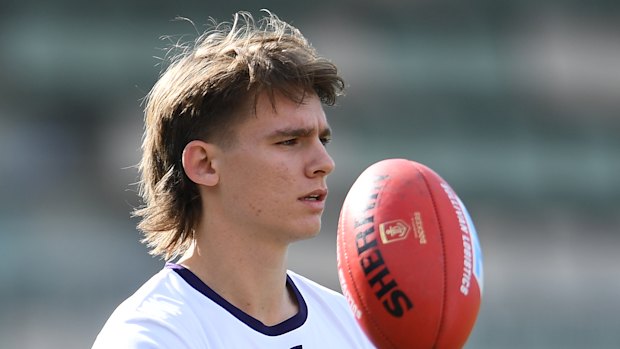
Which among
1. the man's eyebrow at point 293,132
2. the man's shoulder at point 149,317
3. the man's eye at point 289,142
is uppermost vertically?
the man's eyebrow at point 293,132

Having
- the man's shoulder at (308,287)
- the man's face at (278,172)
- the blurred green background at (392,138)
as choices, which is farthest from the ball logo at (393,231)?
the blurred green background at (392,138)

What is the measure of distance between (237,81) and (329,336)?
86cm

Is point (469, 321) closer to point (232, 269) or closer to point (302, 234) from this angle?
point (302, 234)

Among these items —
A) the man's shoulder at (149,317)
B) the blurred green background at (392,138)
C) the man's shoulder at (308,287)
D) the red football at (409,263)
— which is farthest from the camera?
the blurred green background at (392,138)

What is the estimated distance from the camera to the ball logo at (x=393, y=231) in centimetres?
284

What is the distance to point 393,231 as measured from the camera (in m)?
2.85

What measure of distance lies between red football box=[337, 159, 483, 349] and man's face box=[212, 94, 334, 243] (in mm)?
221

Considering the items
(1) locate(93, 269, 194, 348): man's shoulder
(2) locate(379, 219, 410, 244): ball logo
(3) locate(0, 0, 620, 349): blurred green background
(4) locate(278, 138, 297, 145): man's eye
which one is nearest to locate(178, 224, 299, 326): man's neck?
(1) locate(93, 269, 194, 348): man's shoulder

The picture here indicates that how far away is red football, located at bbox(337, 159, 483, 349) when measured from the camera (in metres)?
2.80

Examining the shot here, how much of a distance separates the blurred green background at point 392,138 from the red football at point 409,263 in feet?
28.5

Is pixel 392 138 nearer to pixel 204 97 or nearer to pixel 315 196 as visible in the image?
pixel 204 97

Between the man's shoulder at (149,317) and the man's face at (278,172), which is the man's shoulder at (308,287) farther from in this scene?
the man's shoulder at (149,317)

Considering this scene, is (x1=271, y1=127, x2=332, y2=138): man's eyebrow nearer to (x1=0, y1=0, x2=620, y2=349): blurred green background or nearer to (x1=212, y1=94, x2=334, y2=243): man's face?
(x1=212, y1=94, x2=334, y2=243): man's face

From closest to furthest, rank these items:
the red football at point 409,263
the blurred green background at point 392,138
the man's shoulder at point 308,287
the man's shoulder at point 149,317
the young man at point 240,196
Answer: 1. the red football at point 409,263
2. the man's shoulder at point 149,317
3. the young man at point 240,196
4. the man's shoulder at point 308,287
5. the blurred green background at point 392,138
